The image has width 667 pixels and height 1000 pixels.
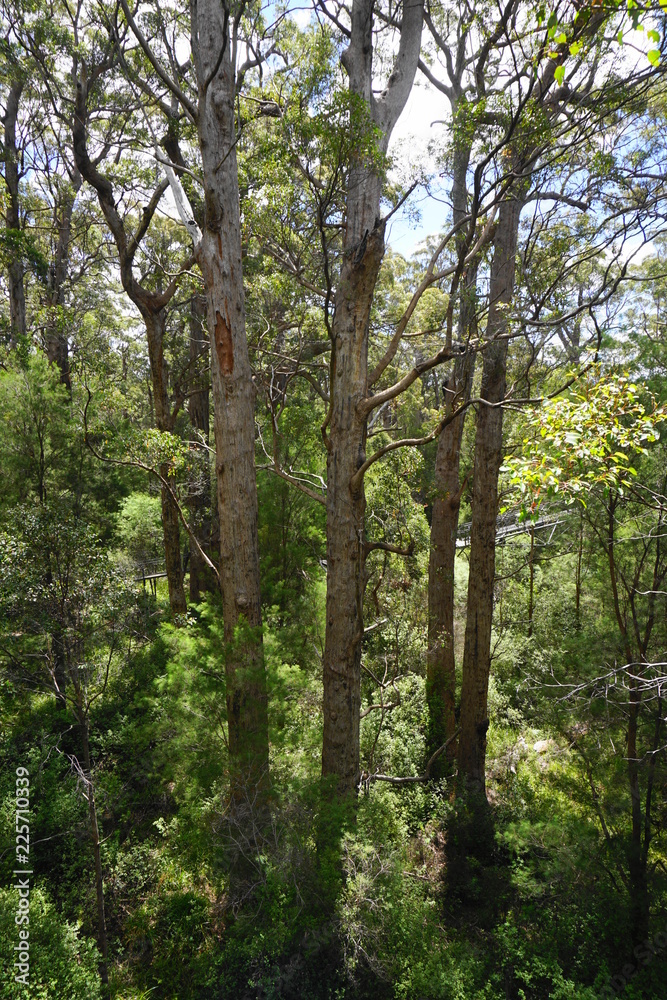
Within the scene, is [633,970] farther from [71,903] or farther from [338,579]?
[71,903]

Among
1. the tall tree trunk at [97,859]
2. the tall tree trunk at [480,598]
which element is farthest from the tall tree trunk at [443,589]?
the tall tree trunk at [97,859]

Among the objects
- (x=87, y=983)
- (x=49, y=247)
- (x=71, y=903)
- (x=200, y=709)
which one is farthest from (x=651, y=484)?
(x=49, y=247)

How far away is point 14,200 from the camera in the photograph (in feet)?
34.7

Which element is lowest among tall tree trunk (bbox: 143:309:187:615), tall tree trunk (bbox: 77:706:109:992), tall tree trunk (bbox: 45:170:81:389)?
tall tree trunk (bbox: 77:706:109:992)

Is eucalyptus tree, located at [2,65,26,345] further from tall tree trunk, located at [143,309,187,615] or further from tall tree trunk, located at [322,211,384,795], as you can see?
tall tree trunk, located at [322,211,384,795]

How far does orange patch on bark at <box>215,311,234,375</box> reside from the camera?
16.8 ft

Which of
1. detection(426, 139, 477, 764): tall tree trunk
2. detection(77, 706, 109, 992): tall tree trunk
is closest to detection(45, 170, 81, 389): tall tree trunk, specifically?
detection(426, 139, 477, 764): tall tree trunk

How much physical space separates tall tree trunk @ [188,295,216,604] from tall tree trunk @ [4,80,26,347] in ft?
11.3

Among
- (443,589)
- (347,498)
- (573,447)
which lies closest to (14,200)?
(347,498)

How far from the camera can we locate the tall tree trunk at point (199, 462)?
10133 mm

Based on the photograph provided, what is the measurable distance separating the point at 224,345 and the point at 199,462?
5.17 meters

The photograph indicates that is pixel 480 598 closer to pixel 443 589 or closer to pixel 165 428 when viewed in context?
pixel 443 589

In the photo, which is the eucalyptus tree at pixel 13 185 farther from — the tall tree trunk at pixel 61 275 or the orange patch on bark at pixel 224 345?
the orange patch on bark at pixel 224 345

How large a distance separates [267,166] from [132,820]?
8.25 metres
